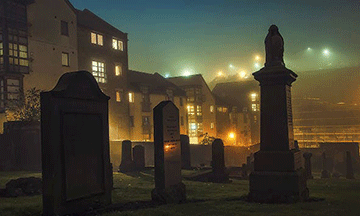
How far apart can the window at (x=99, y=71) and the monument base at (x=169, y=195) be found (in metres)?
31.7

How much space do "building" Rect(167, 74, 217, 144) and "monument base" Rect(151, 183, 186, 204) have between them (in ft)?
153

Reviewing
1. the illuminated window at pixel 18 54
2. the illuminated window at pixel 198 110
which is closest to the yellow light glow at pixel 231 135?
the illuminated window at pixel 198 110

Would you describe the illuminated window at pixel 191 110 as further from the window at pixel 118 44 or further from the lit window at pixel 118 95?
the window at pixel 118 44

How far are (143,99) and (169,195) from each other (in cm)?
3778

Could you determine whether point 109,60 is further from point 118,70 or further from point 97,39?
point 97,39

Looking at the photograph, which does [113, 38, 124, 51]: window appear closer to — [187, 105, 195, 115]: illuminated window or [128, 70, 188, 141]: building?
[128, 70, 188, 141]: building

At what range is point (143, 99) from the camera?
4738 cm

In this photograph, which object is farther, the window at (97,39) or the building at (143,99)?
the building at (143,99)

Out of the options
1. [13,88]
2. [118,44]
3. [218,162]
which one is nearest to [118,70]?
[118,44]

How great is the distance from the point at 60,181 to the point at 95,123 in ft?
5.92

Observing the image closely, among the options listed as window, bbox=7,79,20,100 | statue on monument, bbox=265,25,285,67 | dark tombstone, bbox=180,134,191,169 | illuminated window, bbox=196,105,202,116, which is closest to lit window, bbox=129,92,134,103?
illuminated window, bbox=196,105,202,116

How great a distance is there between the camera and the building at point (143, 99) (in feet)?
150

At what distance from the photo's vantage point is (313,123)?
185ft

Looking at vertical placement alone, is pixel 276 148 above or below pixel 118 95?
below
